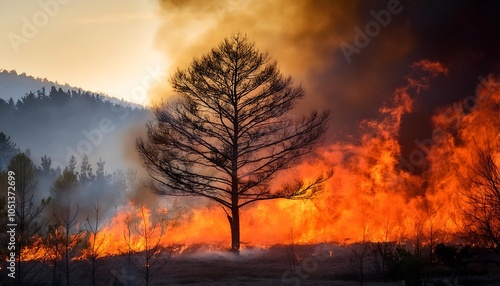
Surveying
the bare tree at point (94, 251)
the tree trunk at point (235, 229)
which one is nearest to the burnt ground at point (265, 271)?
the bare tree at point (94, 251)

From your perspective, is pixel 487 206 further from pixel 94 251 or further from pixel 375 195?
pixel 94 251

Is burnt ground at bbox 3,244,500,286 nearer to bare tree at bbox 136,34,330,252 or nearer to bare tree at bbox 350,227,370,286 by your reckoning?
bare tree at bbox 350,227,370,286

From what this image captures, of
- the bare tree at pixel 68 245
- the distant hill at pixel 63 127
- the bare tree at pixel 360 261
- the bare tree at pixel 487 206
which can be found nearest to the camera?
the bare tree at pixel 487 206

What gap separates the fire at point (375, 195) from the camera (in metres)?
21.5

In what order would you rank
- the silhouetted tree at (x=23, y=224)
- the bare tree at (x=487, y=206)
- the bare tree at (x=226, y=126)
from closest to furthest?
the bare tree at (x=487, y=206), the silhouetted tree at (x=23, y=224), the bare tree at (x=226, y=126)

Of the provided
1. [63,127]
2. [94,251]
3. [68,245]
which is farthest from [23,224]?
[63,127]

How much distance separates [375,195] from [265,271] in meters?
Answer: 9.30

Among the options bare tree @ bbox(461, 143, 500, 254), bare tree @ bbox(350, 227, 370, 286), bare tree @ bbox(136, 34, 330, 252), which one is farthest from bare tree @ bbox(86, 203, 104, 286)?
bare tree @ bbox(461, 143, 500, 254)

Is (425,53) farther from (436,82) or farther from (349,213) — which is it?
(349,213)

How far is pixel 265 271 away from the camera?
1563cm

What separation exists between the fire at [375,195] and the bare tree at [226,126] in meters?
3.56

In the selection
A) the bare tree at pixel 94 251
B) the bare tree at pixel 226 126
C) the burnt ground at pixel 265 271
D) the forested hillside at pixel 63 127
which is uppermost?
the forested hillside at pixel 63 127

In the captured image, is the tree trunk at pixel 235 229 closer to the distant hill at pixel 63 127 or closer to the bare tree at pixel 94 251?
the bare tree at pixel 94 251

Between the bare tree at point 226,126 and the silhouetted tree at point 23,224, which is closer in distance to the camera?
the silhouetted tree at point 23,224
